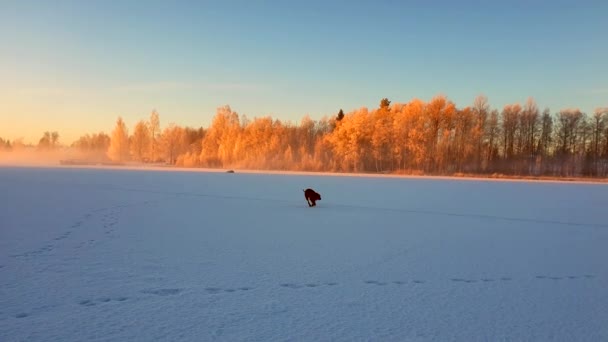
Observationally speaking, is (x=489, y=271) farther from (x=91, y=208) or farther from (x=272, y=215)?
(x=91, y=208)

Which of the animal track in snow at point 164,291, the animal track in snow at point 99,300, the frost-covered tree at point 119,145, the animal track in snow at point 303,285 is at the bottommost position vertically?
the animal track in snow at point 164,291

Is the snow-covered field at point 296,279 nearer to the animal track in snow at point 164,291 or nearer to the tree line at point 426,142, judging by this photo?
the animal track in snow at point 164,291

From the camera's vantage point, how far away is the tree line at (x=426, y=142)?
50625mm

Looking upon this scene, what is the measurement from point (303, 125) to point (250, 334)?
223ft

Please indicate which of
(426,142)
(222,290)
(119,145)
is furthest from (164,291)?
(119,145)

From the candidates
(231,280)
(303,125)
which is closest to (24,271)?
(231,280)

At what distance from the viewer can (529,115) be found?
5900cm

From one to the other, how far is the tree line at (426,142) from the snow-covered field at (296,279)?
3982cm

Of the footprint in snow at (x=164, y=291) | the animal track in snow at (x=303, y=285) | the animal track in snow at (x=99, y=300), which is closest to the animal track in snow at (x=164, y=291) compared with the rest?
the footprint in snow at (x=164, y=291)

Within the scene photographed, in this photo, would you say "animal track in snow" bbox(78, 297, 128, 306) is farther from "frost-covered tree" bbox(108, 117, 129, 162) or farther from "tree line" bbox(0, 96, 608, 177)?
A: "frost-covered tree" bbox(108, 117, 129, 162)

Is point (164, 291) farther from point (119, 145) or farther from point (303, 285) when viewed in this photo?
point (119, 145)

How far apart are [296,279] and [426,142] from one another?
161 ft

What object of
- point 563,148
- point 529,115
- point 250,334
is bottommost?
point 250,334

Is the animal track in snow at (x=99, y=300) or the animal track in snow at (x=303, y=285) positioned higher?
the animal track in snow at (x=303, y=285)
